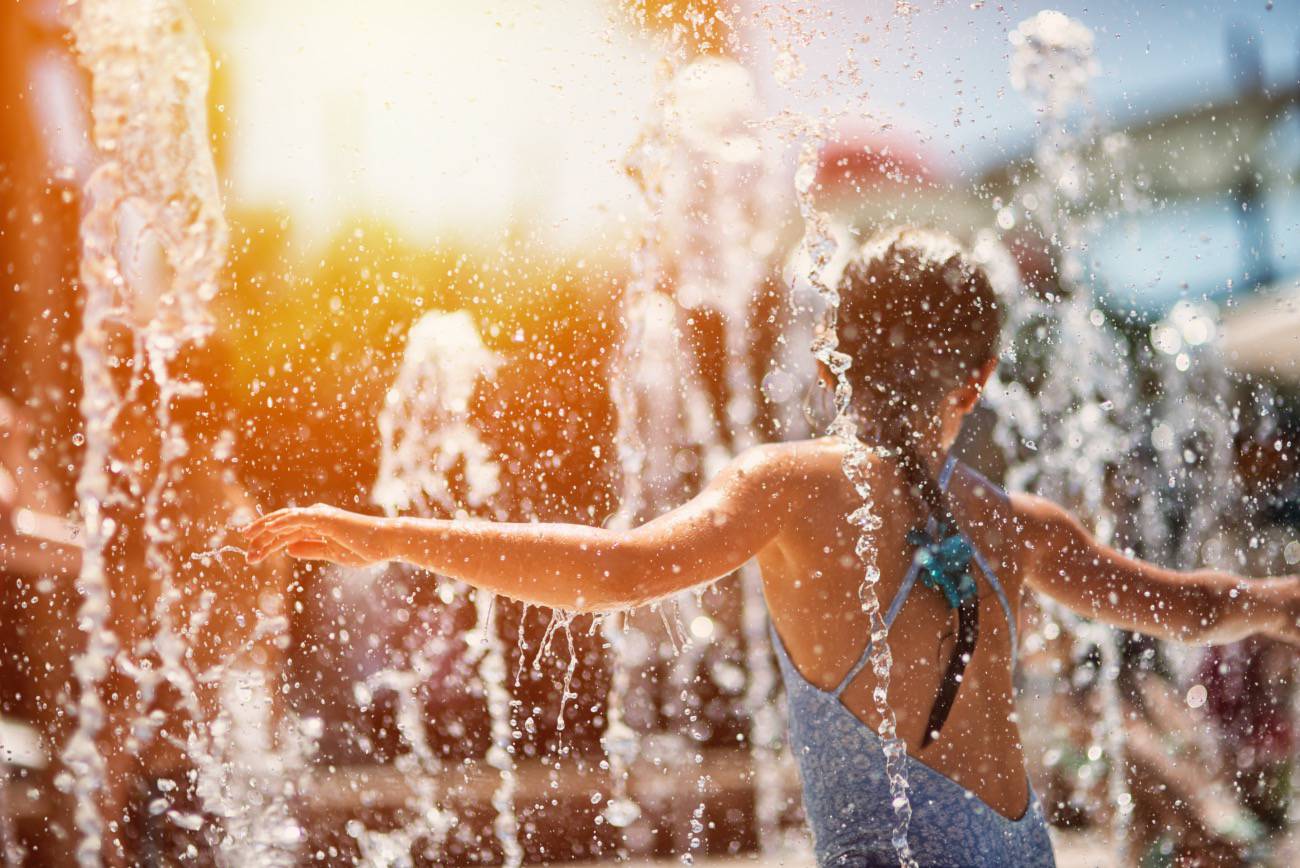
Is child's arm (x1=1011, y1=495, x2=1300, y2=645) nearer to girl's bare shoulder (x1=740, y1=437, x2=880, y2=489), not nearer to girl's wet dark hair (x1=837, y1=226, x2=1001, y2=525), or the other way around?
girl's wet dark hair (x1=837, y1=226, x2=1001, y2=525)

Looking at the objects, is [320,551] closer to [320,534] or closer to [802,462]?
[320,534]

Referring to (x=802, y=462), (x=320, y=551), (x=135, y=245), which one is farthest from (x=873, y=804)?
(x=135, y=245)

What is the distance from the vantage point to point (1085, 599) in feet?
6.29

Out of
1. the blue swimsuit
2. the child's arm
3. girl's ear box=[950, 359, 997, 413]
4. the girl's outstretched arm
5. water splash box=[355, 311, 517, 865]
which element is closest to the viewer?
the girl's outstretched arm

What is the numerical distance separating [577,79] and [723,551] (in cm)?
203

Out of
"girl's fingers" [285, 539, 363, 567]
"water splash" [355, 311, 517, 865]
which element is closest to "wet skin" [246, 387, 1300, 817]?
"girl's fingers" [285, 539, 363, 567]

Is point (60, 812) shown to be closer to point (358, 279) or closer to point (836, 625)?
point (358, 279)

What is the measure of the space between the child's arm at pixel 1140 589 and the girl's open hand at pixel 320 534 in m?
0.95

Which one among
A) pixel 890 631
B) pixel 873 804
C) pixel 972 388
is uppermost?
pixel 972 388

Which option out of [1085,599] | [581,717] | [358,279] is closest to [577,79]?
[1085,599]

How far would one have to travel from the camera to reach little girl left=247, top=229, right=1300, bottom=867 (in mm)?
1521

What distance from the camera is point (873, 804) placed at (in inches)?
63.7

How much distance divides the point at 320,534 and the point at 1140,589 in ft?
4.16

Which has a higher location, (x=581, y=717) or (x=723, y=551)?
(x=581, y=717)
